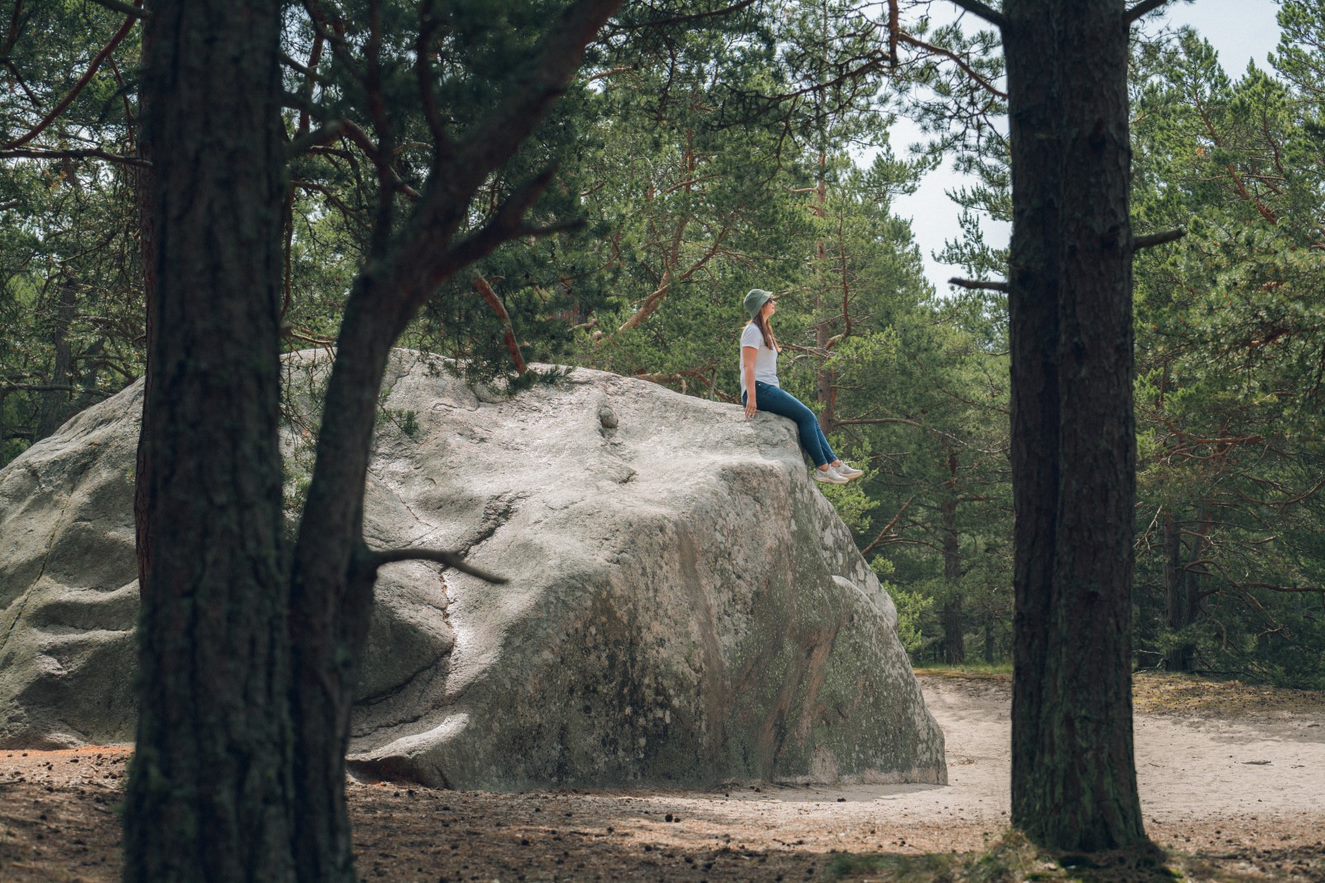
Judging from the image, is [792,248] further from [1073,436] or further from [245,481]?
[245,481]

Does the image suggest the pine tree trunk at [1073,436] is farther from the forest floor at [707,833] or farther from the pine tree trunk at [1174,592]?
the pine tree trunk at [1174,592]

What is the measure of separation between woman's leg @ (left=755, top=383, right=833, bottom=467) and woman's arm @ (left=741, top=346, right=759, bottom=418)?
11cm

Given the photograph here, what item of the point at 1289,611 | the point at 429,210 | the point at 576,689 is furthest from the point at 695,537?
the point at 1289,611

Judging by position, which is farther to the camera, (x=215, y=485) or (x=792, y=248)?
(x=792, y=248)

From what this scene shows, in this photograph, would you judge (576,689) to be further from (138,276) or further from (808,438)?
(138,276)

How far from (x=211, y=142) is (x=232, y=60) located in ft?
0.85

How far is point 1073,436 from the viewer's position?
516cm

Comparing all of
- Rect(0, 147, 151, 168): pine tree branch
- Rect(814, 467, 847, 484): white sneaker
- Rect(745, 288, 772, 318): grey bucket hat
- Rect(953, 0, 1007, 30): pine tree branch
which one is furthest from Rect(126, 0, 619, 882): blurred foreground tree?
Rect(814, 467, 847, 484): white sneaker

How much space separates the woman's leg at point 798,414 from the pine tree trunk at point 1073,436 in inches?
191

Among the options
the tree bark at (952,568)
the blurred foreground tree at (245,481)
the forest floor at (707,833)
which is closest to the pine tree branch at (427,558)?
the blurred foreground tree at (245,481)

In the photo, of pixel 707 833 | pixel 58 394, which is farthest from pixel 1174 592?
pixel 58 394

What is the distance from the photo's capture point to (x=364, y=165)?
7.62 metres

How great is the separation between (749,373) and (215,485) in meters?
7.28

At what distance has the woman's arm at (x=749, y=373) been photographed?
10.1 m
